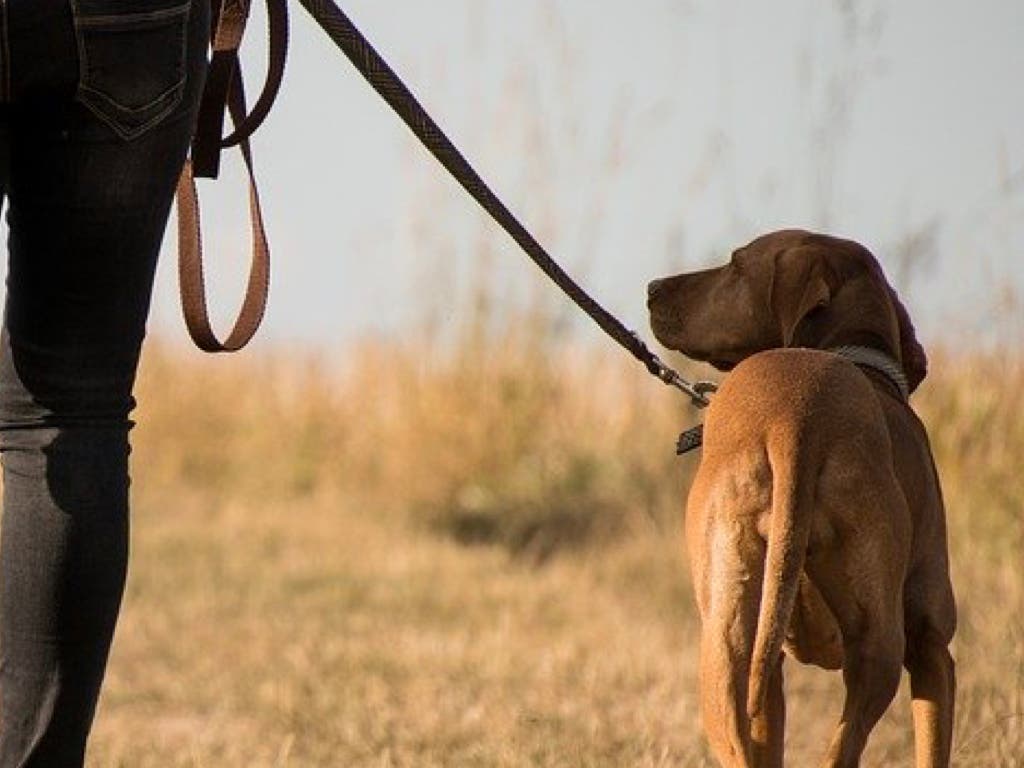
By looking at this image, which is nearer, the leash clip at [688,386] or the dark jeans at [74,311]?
the dark jeans at [74,311]

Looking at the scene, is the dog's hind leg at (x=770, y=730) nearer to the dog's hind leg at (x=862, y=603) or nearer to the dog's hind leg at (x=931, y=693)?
the dog's hind leg at (x=862, y=603)

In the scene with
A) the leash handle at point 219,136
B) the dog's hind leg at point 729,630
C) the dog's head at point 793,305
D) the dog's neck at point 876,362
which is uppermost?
the leash handle at point 219,136

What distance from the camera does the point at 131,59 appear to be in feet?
8.46

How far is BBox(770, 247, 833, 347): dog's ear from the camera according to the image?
3590 mm

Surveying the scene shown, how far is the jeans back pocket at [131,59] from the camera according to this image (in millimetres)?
2533

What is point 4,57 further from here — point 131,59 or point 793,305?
point 793,305

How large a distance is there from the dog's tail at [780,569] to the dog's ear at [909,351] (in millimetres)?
764

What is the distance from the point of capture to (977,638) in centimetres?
561

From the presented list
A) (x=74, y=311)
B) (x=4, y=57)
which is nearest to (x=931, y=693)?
(x=74, y=311)

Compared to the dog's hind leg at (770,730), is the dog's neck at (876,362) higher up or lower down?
higher up

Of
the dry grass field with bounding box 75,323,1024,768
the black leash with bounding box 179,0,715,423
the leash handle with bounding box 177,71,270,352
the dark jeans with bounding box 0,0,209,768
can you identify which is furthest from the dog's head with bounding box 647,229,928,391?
the dark jeans with bounding box 0,0,209,768

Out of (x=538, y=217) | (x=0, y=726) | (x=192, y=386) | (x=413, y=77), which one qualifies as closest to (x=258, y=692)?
(x=0, y=726)

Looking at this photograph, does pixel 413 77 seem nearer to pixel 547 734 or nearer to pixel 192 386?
pixel 192 386

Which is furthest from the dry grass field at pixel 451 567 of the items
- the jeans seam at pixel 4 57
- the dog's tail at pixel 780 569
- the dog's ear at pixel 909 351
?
the jeans seam at pixel 4 57
